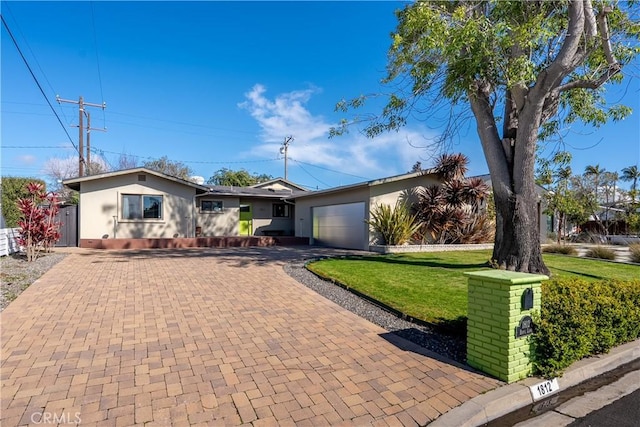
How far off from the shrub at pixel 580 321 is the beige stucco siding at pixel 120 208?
1653cm

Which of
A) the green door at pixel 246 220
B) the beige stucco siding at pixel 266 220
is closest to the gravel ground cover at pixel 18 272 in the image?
the green door at pixel 246 220

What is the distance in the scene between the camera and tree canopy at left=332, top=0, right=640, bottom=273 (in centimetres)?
684

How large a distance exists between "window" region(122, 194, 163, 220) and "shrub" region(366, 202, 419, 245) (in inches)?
412

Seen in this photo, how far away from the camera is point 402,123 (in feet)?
35.0

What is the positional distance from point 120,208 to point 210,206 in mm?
5589

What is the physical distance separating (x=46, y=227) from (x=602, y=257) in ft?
65.7

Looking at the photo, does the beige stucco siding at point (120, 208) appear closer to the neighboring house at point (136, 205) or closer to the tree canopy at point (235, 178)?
the neighboring house at point (136, 205)

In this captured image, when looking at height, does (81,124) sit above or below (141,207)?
above

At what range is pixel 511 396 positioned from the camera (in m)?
3.20

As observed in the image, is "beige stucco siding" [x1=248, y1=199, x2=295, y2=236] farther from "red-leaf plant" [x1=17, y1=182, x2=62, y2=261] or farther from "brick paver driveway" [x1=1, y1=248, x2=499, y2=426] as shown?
"brick paver driveway" [x1=1, y1=248, x2=499, y2=426]

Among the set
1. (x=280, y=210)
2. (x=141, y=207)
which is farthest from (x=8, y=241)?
(x=280, y=210)

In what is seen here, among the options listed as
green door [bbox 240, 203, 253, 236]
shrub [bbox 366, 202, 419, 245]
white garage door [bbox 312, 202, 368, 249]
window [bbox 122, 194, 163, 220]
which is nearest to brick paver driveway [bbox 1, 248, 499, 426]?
shrub [bbox 366, 202, 419, 245]

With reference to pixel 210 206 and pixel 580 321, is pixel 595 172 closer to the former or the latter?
pixel 210 206

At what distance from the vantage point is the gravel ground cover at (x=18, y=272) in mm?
6468
